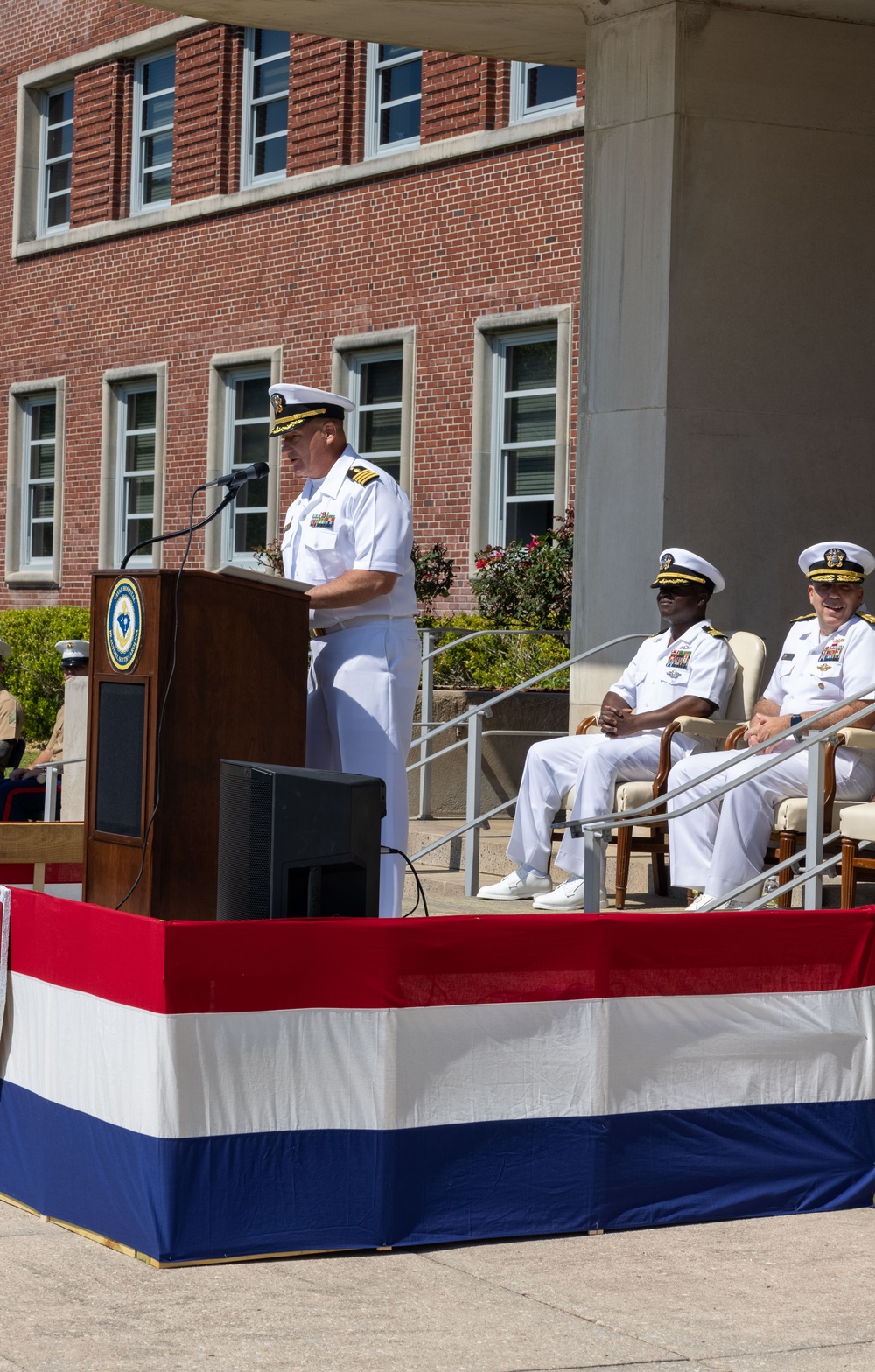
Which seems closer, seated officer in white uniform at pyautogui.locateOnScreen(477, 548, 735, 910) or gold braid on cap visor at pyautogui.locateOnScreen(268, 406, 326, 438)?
gold braid on cap visor at pyautogui.locateOnScreen(268, 406, 326, 438)

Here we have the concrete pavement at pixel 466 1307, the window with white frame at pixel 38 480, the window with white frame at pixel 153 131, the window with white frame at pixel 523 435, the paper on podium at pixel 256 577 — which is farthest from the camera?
the window with white frame at pixel 38 480

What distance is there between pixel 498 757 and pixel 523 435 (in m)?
5.94

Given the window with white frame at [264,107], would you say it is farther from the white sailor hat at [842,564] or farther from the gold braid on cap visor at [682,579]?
the white sailor hat at [842,564]

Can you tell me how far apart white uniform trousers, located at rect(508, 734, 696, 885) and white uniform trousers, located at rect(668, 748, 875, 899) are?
0.43 metres

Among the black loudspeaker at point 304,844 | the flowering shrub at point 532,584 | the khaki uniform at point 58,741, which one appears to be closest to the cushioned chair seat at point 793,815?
the black loudspeaker at point 304,844

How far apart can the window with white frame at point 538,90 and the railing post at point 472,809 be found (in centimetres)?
830

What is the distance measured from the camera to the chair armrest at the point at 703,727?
7859mm

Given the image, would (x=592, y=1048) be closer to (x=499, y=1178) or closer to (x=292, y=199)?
(x=499, y=1178)

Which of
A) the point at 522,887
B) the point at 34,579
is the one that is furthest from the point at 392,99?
the point at 522,887

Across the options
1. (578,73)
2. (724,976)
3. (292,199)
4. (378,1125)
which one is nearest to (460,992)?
(378,1125)

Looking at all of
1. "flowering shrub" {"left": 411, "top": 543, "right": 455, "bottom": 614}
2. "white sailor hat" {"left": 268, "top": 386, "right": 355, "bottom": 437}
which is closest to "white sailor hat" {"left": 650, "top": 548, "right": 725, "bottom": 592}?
"white sailor hat" {"left": 268, "top": 386, "right": 355, "bottom": 437}

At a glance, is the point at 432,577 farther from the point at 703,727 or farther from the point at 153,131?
the point at 703,727

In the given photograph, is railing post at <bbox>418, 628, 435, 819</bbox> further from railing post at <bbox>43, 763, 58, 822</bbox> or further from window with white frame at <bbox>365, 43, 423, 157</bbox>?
window with white frame at <bbox>365, 43, 423, 157</bbox>

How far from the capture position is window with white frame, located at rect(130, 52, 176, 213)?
65.5 ft
